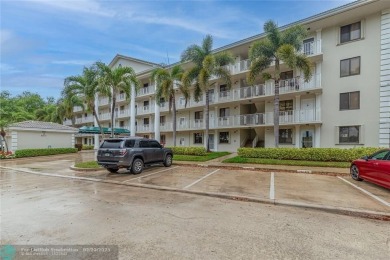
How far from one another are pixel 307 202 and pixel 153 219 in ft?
14.8

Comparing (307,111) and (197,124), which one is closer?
(307,111)

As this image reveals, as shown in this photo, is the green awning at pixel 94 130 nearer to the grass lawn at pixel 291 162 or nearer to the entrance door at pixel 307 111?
the grass lawn at pixel 291 162

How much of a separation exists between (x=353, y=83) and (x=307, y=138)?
17.7 feet

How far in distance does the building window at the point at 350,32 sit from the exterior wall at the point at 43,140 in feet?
107

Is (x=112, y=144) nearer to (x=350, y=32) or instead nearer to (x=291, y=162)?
(x=291, y=162)

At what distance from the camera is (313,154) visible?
1573 cm

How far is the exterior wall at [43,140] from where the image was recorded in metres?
26.7

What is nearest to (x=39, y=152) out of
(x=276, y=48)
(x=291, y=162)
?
(x=291, y=162)

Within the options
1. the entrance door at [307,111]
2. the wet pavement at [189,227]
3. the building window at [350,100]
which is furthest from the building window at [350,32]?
the wet pavement at [189,227]

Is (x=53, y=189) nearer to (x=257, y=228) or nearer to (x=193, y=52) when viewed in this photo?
(x=257, y=228)

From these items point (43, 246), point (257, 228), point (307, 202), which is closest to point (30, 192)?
point (43, 246)

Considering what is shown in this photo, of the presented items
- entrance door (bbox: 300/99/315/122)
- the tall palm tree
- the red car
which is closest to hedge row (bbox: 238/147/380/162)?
entrance door (bbox: 300/99/315/122)

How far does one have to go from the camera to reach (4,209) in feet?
21.1

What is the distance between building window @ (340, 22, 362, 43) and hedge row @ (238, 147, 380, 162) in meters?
9.01
